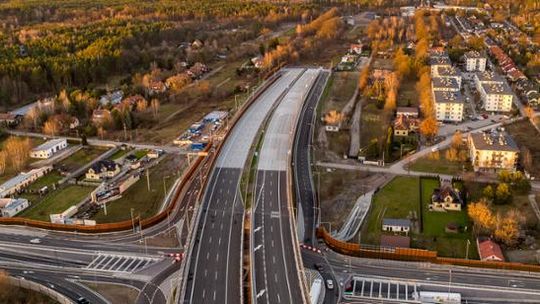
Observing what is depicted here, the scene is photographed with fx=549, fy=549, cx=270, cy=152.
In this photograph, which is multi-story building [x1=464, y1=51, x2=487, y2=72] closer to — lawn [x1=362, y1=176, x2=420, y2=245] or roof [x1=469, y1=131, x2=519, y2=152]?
roof [x1=469, y1=131, x2=519, y2=152]

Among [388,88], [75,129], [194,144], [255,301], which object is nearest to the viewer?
[255,301]

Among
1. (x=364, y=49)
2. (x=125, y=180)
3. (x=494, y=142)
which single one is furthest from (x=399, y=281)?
(x=364, y=49)

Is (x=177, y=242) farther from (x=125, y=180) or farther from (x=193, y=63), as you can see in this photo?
(x=193, y=63)

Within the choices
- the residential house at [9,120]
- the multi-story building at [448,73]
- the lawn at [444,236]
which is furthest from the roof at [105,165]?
the multi-story building at [448,73]

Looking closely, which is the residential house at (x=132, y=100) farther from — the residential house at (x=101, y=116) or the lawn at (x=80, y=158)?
the lawn at (x=80, y=158)

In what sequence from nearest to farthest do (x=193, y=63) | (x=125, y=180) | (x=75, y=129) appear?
(x=125, y=180)
(x=75, y=129)
(x=193, y=63)

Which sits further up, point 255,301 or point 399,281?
point 255,301

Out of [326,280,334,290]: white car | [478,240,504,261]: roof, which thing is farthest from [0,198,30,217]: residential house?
[478,240,504,261]: roof
